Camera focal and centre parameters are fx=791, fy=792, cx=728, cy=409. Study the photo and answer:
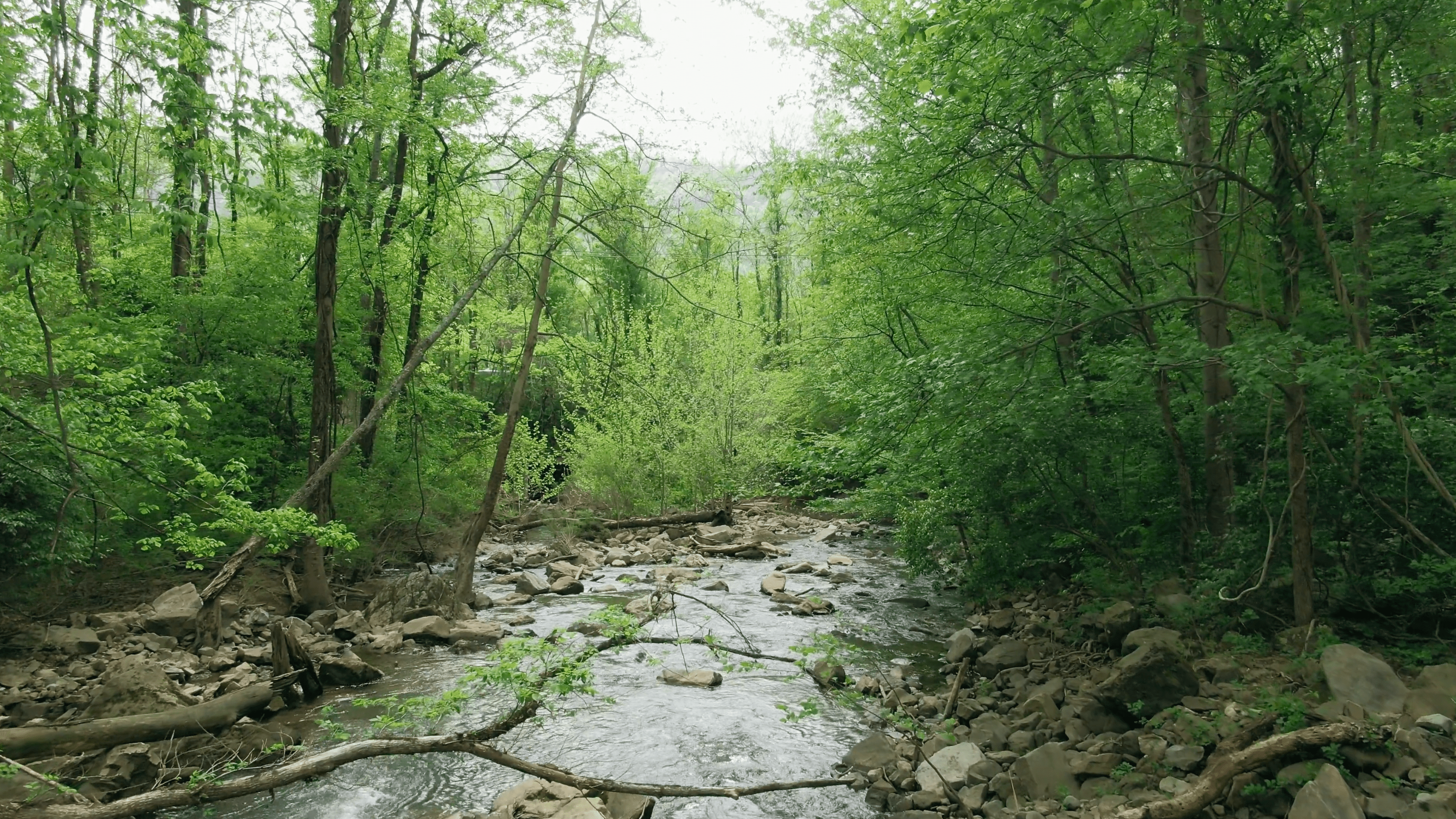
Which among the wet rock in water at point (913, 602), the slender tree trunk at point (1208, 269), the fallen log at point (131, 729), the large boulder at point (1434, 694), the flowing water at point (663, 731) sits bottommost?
the wet rock in water at point (913, 602)

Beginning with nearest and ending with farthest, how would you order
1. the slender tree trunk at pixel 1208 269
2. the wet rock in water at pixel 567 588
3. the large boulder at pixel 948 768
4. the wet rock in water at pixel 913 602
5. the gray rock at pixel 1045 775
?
the gray rock at pixel 1045 775
the large boulder at pixel 948 768
the slender tree trunk at pixel 1208 269
the wet rock in water at pixel 913 602
the wet rock in water at pixel 567 588

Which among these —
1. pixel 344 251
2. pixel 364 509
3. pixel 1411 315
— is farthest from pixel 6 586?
pixel 1411 315

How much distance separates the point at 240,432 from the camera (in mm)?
11430

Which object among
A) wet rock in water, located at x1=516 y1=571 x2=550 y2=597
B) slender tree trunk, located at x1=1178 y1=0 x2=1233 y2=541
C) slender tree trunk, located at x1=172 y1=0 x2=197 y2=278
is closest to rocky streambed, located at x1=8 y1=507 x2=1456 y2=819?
slender tree trunk, located at x1=1178 y1=0 x2=1233 y2=541

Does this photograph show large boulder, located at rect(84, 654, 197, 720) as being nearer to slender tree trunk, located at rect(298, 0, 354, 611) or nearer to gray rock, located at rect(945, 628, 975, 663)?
slender tree trunk, located at rect(298, 0, 354, 611)

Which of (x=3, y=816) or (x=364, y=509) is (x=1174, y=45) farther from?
(x=364, y=509)

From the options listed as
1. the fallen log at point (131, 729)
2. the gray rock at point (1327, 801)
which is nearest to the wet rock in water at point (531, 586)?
the fallen log at point (131, 729)

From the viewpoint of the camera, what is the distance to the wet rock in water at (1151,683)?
547cm

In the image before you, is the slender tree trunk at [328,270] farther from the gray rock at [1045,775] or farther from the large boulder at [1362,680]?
the large boulder at [1362,680]

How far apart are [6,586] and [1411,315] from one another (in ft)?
42.8

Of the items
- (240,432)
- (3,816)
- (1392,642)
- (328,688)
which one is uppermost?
(240,432)

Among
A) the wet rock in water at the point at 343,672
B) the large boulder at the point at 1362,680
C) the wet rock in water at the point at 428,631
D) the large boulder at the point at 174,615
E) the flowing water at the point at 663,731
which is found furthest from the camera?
the wet rock in water at the point at 428,631

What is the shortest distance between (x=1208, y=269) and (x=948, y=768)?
4.62 metres

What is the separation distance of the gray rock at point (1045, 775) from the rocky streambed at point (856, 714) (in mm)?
15
